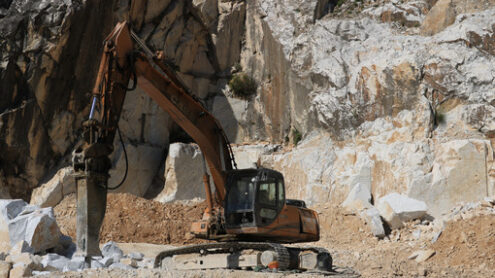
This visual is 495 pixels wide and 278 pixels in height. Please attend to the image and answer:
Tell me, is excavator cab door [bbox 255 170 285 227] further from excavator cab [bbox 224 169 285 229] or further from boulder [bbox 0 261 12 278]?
boulder [bbox 0 261 12 278]

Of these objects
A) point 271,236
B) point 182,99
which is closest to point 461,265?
point 271,236

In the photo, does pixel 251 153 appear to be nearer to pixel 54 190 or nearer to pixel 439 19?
pixel 54 190

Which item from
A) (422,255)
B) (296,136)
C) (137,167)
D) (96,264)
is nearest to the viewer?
(96,264)

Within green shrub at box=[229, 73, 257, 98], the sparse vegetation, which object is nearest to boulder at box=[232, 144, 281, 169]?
the sparse vegetation

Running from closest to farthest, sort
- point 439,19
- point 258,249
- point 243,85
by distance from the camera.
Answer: point 258,249 → point 439,19 → point 243,85

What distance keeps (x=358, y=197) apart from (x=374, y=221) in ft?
10.3

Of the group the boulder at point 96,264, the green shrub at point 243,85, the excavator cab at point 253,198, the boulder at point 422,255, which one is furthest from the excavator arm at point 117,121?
the green shrub at point 243,85

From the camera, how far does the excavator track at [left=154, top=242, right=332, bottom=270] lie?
10.3 m

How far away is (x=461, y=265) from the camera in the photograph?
14.4 m

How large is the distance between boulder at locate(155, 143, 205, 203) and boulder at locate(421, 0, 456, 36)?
38.7ft

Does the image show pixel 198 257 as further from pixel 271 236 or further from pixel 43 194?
pixel 43 194

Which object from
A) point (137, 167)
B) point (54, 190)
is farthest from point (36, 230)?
point (137, 167)

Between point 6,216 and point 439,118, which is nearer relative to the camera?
point 6,216

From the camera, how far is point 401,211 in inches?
747
